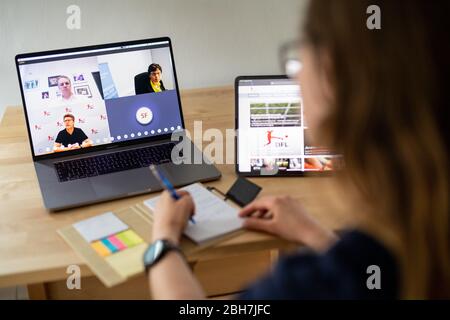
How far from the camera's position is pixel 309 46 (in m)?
0.82

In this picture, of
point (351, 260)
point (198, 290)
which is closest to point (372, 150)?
point (351, 260)

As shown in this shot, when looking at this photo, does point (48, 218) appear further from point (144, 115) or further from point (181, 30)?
point (181, 30)

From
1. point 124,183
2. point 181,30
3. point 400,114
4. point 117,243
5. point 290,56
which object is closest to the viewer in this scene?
point 400,114

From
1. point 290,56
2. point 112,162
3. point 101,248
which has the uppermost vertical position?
point 290,56

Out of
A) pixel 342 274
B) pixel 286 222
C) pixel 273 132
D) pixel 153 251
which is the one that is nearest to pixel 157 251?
pixel 153 251

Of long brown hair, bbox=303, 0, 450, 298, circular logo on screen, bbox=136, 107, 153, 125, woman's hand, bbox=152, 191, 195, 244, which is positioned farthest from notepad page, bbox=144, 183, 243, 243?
long brown hair, bbox=303, 0, 450, 298

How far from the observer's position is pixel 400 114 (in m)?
0.74

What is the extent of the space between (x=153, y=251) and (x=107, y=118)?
0.53m

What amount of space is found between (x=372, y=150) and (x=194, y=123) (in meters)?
0.98

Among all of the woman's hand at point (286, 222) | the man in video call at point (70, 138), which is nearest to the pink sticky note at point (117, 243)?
the woman's hand at point (286, 222)

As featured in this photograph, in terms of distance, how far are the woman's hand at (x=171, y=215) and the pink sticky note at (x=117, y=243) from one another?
0.07 metres

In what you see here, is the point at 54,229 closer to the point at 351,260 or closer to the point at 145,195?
the point at 145,195

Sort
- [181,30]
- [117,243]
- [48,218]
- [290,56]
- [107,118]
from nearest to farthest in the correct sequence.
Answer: [290,56], [117,243], [48,218], [107,118], [181,30]
